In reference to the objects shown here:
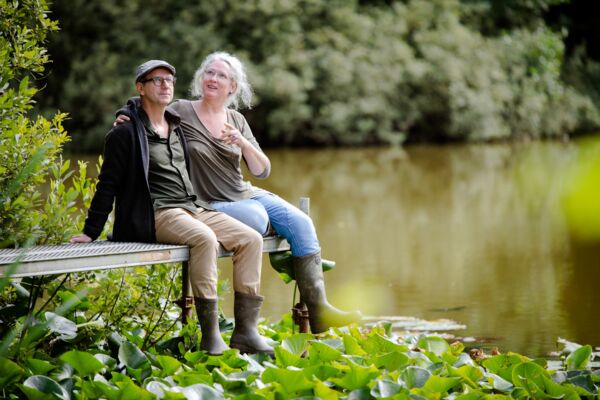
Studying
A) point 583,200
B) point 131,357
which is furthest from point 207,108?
point 583,200

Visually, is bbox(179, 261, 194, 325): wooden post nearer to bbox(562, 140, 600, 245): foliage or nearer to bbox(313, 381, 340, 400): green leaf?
bbox(313, 381, 340, 400): green leaf

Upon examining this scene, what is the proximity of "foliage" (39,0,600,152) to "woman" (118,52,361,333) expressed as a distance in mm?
16311

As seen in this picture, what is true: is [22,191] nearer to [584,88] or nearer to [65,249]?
[65,249]

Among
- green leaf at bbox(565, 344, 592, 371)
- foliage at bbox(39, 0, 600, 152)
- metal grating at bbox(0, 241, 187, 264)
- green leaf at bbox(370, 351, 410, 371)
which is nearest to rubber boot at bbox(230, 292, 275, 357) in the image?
metal grating at bbox(0, 241, 187, 264)

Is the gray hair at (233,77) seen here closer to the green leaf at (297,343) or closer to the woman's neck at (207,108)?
the woman's neck at (207,108)

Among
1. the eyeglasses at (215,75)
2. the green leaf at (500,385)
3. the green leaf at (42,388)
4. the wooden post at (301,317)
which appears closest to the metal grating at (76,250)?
the green leaf at (42,388)

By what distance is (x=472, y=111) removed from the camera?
2294cm

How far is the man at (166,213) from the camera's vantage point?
386cm

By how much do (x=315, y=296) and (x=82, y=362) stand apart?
1.11 metres

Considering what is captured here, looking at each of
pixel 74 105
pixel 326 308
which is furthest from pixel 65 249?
pixel 74 105

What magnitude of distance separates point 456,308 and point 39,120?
326 centimetres

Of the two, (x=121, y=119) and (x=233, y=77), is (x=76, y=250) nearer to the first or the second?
(x=121, y=119)

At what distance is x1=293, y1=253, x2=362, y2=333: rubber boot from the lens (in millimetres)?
4230

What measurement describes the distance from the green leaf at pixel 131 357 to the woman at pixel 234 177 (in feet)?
2.44
